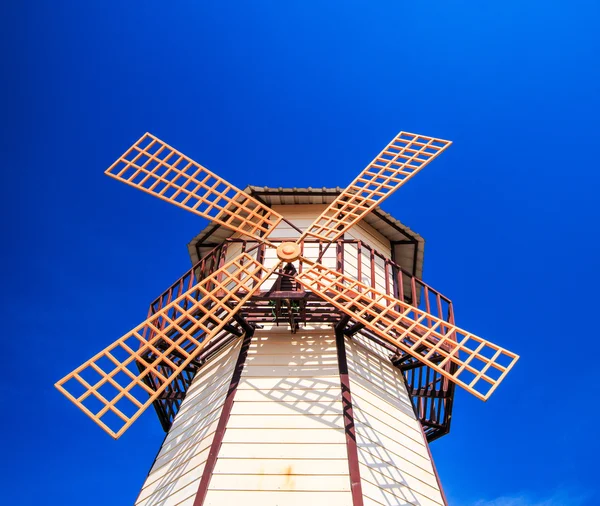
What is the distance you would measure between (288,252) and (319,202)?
352 centimetres

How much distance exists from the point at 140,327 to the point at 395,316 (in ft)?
12.5

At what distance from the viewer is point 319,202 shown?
12.0 metres

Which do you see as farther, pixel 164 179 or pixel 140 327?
pixel 164 179

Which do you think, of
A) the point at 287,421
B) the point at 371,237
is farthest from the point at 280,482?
the point at 371,237

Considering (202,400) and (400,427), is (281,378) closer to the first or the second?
(202,400)

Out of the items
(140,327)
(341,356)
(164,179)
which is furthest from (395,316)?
(164,179)

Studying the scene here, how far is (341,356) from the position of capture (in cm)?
844

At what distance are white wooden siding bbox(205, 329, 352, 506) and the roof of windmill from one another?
12.2 ft

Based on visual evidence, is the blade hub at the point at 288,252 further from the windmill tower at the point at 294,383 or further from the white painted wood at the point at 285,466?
the white painted wood at the point at 285,466

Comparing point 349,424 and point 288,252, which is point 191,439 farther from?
point 288,252

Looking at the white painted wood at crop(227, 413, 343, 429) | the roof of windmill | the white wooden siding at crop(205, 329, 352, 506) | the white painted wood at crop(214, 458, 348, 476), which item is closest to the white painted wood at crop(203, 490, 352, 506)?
the white wooden siding at crop(205, 329, 352, 506)

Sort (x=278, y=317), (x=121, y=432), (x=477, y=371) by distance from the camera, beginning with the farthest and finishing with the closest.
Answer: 1. (x=278, y=317)
2. (x=477, y=371)
3. (x=121, y=432)

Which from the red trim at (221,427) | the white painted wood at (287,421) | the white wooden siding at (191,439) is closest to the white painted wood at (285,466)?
the red trim at (221,427)

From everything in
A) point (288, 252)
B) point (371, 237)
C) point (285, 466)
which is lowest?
point (285, 466)
